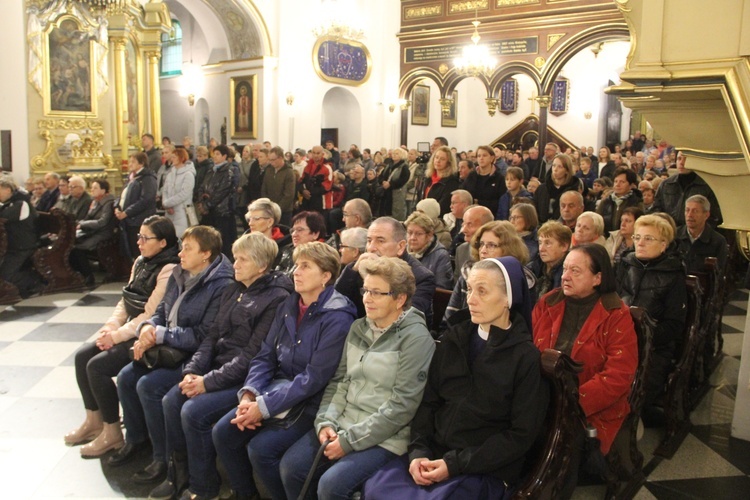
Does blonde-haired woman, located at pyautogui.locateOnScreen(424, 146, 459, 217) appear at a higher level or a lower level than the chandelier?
lower

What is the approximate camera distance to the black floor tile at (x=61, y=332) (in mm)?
5555

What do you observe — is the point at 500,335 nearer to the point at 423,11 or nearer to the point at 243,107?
the point at 243,107

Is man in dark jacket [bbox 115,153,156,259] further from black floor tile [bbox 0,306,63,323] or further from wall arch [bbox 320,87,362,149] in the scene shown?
wall arch [bbox 320,87,362,149]

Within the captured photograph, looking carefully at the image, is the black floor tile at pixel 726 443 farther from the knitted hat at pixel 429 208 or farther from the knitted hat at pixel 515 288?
the knitted hat at pixel 429 208

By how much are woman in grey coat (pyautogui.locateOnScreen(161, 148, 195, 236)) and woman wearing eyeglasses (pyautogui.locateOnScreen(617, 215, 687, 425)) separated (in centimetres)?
550

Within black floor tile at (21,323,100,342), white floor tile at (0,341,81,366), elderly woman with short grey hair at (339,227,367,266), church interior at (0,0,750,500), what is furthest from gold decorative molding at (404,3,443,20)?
elderly woman with short grey hair at (339,227,367,266)

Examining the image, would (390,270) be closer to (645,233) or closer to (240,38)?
(645,233)

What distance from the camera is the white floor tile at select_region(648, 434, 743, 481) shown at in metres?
3.32

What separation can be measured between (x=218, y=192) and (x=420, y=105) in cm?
1228

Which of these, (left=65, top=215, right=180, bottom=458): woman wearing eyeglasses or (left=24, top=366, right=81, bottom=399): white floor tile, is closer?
(left=65, top=215, right=180, bottom=458): woman wearing eyeglasses

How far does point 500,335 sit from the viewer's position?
94.0 inches

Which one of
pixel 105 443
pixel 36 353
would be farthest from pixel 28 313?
pixel 105 443

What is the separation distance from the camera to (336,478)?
8.05 ft

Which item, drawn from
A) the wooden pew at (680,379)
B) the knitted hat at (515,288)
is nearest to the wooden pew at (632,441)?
the wooden pew at (680,379)
